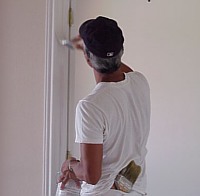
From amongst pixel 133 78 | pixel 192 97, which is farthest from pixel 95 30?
pixel 192 97

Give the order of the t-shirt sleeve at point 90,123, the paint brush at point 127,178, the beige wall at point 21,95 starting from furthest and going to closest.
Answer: the beige wall at point 21,95
the paint brush at point 127,178
the t-shirt sleeve at point 90,123

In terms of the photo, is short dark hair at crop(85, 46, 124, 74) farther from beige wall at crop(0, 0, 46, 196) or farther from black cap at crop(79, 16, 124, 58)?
beige wall at crop(0, 0, 46, 196)

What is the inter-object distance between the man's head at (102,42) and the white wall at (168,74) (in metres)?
1.46

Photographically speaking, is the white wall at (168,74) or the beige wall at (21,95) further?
the white wall at (168,74)

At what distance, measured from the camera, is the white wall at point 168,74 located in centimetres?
284

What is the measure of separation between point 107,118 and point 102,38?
280mm

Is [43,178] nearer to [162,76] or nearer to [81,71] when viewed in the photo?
[81,71]

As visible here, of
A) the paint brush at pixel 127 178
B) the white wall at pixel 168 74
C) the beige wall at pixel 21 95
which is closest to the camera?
the paint brush at pixel 127 178

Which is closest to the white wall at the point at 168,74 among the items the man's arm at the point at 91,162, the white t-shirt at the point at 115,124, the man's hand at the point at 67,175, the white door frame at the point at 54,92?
the white door frame at the point at 54,92

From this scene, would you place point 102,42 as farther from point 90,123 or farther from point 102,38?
point 90,123

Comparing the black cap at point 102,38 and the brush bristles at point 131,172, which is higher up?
the black cap at point 102,38

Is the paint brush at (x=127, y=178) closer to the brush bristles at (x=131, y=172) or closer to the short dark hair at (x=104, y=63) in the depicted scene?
the brush bristles at (x=131, y=172)

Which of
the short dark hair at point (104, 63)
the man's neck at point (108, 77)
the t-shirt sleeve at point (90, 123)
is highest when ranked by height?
the short dark hair at point (104, 63)

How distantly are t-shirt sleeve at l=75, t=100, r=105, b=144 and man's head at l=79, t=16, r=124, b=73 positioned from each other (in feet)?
0.53
